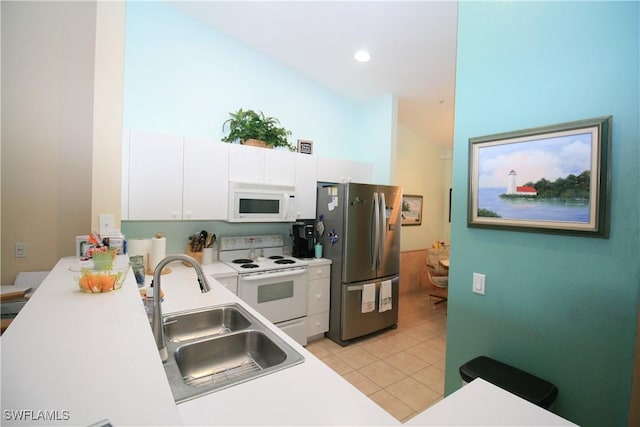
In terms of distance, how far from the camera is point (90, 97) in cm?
216

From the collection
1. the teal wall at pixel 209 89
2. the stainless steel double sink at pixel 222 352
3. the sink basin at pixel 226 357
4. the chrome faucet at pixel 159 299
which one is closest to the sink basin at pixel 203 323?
the stainless steel double sink at pixel 222 352

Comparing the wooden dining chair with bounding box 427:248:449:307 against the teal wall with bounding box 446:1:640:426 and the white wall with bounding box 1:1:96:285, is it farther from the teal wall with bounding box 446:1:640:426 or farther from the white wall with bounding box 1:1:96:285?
the white wall with bounding box 1:1:96:285

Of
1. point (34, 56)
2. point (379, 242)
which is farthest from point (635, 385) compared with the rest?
point (34, 56)

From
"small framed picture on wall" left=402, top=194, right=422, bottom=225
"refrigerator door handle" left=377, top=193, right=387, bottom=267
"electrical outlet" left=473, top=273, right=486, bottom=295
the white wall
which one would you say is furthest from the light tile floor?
the white wall

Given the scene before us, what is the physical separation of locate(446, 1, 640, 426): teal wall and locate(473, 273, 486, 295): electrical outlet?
0.11ft

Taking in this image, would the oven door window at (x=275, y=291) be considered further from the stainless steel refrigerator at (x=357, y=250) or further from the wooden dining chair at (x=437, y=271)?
the wooden dining chair at (x=437, y=271)

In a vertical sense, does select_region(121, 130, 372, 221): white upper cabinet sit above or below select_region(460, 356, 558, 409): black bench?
above

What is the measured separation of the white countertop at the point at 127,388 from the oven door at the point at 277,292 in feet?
5.18

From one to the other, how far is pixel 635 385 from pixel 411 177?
408 centimetres

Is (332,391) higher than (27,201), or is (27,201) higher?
(27,201)

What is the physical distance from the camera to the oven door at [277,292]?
278 centimetres

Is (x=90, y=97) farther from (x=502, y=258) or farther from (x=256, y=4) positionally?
(x=502, y=258)

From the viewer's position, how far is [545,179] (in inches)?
58.4

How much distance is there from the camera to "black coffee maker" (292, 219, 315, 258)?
11.4 feet
